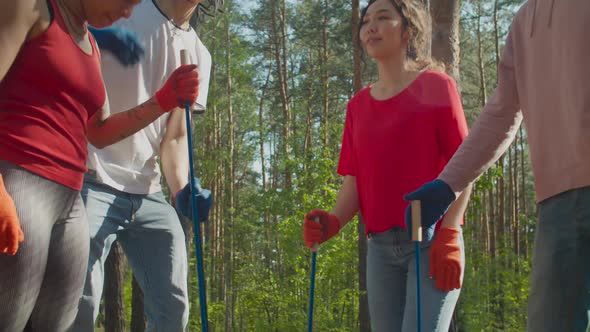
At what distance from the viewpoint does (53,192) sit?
6.21 feet

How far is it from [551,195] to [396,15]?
1.27m

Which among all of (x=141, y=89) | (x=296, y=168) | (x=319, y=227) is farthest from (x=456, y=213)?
(x=296, y=168)

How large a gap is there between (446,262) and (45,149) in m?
1.47

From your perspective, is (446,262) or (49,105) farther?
(446,262)

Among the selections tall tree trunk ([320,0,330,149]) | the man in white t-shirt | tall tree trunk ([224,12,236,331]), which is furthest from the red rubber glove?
tall tree trunk ([320,0,330,149])

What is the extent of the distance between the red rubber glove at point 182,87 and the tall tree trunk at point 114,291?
5880 mm

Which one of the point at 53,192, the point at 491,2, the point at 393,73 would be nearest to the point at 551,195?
the point at 393,73

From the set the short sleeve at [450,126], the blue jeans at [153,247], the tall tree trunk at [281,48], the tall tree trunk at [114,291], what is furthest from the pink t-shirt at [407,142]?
the tall tree trunk at [281,48]

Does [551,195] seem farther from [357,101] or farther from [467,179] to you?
[357,101]

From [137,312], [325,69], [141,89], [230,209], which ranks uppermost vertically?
[325,69]

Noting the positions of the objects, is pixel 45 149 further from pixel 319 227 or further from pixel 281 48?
pixel 281 48

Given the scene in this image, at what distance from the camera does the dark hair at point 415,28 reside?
9.47 feet

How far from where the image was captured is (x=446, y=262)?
245 cm

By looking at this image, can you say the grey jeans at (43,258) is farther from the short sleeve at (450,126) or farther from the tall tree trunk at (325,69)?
the tall tree trunk at (325,69)
